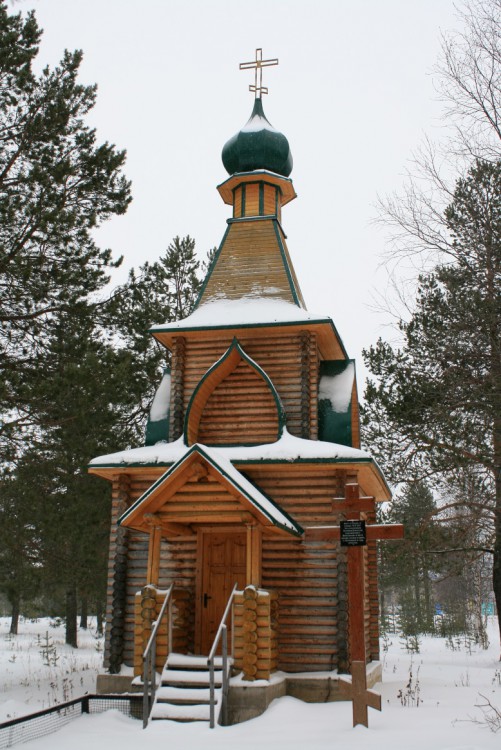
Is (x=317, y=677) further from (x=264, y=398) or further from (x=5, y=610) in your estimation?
(x=5, y=610)

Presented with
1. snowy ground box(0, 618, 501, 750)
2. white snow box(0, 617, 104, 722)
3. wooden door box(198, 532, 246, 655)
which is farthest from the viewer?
white snow box(0, 617, 104, 722)

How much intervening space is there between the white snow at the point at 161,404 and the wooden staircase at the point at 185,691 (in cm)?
508

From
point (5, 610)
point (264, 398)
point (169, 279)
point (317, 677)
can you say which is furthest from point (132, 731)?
point (5, 610)

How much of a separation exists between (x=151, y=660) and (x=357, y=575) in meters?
3.21

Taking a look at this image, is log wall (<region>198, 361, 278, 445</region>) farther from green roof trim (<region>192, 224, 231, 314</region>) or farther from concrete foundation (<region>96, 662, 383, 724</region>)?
concrete foundation (<region>96, 662, 383, 724</region>)

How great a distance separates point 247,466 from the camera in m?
11.2

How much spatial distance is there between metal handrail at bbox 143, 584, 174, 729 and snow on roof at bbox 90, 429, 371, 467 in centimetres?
239

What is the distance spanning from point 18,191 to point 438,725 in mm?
11368

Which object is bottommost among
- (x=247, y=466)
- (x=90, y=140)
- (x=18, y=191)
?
(x=247, y=466)

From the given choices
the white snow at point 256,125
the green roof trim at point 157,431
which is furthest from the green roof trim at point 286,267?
the green roof trim at point 157,431

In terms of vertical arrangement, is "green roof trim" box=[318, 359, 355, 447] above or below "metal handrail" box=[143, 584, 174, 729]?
above

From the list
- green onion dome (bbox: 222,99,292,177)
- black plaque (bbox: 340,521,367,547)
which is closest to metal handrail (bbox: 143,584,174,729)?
black plaque (bbox: 340,521,367,547)

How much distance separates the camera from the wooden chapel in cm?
962

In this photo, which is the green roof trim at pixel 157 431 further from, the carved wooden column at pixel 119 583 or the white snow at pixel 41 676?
the white snow at pixel 41 676
